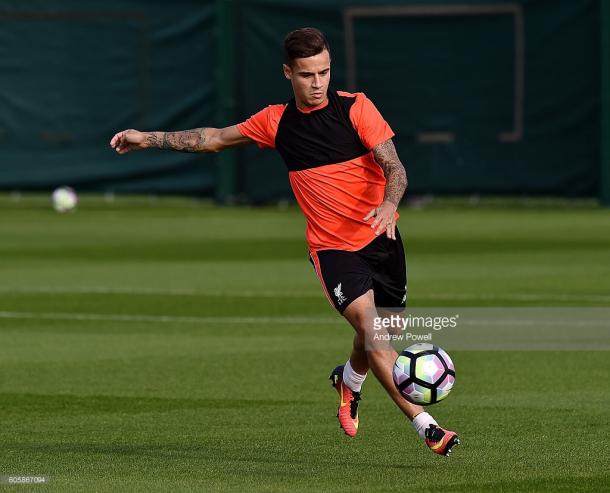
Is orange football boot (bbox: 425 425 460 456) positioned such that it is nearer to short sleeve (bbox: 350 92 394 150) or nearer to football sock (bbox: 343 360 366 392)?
football sock (bbox: 343 360 366 392)

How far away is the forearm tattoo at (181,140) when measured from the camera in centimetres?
944

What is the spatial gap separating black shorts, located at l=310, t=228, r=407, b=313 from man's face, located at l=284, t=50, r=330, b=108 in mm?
798

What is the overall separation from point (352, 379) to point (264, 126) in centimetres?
147

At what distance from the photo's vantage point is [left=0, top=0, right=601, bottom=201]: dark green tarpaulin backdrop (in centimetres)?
3033

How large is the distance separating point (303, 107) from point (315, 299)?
27.8 ft

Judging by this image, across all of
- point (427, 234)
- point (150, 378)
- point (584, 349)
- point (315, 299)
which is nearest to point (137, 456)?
point (150, 378)

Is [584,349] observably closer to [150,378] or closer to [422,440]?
[150,378]

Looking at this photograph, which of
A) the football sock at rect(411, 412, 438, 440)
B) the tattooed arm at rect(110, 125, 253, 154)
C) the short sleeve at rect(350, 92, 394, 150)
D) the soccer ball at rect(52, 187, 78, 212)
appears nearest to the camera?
the football sock at rect(411, 412, 438, 440)

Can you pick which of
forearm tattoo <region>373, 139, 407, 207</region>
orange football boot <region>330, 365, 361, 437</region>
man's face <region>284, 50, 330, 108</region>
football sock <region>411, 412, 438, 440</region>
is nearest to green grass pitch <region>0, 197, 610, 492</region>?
orange football boot <region>330, 365, 361, 437</region>

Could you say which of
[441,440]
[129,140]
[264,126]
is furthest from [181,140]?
[441,440]

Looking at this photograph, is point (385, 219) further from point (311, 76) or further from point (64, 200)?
point (64, 200)

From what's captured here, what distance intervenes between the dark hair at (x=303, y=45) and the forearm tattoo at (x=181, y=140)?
90cm

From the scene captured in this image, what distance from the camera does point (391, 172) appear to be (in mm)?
8672

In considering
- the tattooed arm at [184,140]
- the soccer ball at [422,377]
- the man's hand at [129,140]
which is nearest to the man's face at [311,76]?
the tattooed arm at [184,140]
